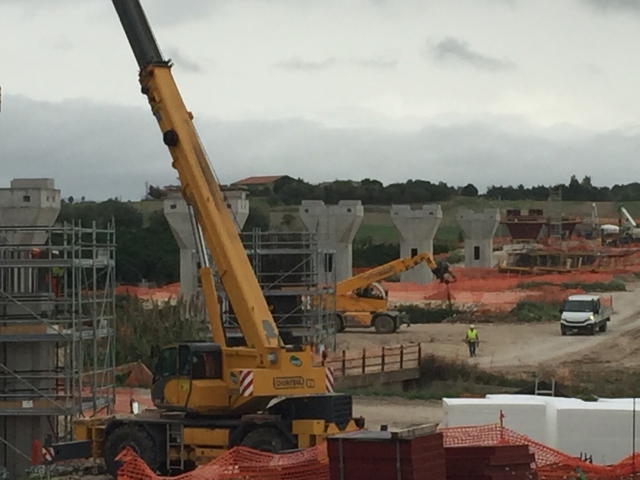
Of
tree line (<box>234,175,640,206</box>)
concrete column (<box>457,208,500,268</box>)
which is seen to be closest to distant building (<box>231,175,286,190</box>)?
tree line (<box>234,175,640,206</box>)

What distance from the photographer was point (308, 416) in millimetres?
19641

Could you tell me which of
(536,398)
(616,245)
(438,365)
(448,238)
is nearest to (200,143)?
(536,398)

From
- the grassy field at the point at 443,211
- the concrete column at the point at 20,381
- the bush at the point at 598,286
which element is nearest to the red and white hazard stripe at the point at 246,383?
the concrete column at the point at 20,381

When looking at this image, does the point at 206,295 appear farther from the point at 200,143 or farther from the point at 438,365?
the point at 438,365

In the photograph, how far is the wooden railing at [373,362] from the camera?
33875 mm

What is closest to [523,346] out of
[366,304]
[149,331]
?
[366,304]

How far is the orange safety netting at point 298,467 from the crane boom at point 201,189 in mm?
2072

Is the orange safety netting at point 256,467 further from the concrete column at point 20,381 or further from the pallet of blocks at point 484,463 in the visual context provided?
the concrete column at point 20,381

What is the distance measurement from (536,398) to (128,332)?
1820cm

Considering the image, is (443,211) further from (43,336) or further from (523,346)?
(43,336)

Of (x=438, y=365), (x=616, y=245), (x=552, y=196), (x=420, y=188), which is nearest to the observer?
(x=438, y=365)

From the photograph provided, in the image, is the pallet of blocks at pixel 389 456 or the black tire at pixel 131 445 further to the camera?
the black tire at pixel 131 445

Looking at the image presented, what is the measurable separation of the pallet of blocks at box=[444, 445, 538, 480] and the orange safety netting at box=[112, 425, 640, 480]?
4.97 feet

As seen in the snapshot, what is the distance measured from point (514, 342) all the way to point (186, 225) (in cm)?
1154
